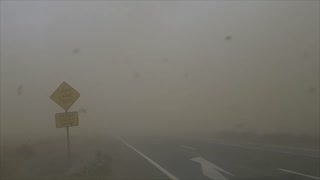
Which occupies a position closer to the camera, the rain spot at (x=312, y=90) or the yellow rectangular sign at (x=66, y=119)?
the yellow rectangular sign at (x=66, y=119)

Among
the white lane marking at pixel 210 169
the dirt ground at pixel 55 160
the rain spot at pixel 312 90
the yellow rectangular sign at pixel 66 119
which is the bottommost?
the white lane marking at pixel 210 169

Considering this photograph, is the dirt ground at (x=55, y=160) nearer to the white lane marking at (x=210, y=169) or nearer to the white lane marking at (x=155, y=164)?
the white lane marking at (x=155, y=164)

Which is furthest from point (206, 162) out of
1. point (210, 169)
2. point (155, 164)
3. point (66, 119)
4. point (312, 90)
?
point (312, 90)

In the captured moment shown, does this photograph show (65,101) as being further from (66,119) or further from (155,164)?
(155,164)

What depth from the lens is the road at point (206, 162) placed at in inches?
361

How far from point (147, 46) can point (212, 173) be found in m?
2.50

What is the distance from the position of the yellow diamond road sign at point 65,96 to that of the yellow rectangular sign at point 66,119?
0.38 ft

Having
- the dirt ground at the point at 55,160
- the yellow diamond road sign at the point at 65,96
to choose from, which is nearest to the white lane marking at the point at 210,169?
the dirt ground at the point at 55,160

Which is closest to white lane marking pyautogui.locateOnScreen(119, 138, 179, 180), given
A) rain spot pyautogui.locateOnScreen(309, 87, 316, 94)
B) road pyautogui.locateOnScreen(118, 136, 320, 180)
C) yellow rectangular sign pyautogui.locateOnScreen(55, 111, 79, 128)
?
road pyautogui.locateOnScreen(118, 136, 320, 180)

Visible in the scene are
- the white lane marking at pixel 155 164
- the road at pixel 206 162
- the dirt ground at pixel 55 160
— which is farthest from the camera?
the road at pixel 206 162

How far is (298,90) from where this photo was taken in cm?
1092

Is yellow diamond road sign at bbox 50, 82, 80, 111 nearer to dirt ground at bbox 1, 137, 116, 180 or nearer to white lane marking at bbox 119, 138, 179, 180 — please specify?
dirt ground at bbox 1, 137, 116, 180

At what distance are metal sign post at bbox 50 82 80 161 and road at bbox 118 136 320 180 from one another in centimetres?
103

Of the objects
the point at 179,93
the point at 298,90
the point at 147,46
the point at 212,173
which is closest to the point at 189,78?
the point at 179,93
